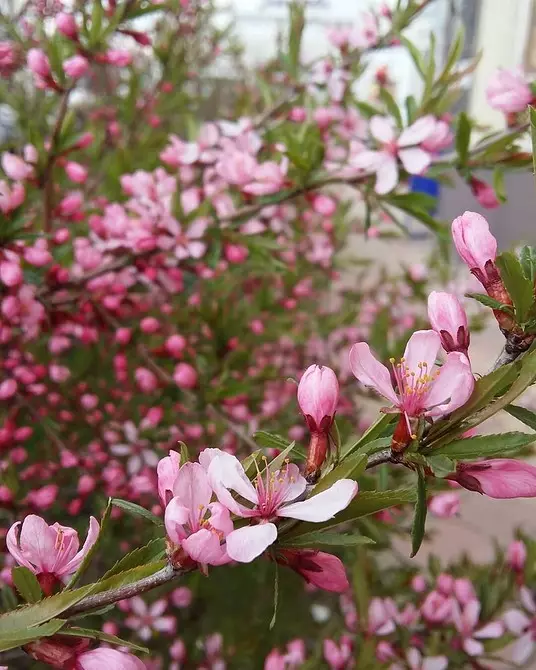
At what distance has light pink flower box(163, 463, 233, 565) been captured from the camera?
26 centimetres

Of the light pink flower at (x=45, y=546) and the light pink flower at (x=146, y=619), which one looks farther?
the light pink flower at (x=146, y=619)

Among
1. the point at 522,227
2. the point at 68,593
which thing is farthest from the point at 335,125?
the point at 522,227

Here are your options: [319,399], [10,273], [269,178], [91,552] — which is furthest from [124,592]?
[269,178]

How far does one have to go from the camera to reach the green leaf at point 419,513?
0.28 meters

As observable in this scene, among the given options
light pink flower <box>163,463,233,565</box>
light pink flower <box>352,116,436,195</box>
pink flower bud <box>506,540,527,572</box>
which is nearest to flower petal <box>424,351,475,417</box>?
light pink flower <box>163,463,233,565</box>

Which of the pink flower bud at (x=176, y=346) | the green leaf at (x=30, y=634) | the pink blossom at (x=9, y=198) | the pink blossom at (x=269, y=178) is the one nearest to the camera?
the green leaf at (x=30, y=634)

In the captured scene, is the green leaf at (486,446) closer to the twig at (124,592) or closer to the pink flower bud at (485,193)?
the twig at (124,592)

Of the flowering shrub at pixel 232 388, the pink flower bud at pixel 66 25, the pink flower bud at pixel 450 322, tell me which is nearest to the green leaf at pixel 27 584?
the flowering shrub at pixel 232 388

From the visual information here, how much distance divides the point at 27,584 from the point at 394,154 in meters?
0.55

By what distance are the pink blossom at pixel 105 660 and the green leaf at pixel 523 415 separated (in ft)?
0.64

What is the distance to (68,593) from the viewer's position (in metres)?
0.26

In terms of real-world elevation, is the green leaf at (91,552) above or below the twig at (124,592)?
above

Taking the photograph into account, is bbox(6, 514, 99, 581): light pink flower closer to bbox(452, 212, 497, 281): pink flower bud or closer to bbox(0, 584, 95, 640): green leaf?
bbox(0, 584, 95, 640): green leaf

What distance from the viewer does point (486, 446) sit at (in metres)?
0.28
